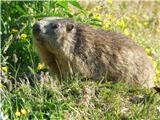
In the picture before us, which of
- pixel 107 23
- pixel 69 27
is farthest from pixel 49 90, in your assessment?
pixel 107 23

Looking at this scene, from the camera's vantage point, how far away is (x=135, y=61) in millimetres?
6961

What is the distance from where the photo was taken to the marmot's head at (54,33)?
21.7 ft

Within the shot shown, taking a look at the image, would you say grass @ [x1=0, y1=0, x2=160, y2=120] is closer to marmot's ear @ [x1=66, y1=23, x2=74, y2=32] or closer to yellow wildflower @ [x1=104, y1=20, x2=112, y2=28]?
yellow wildflower @ [x1=104, y1=20, x2=112, y2=28]

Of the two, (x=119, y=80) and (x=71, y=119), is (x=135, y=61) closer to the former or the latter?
(x=119, y=80)

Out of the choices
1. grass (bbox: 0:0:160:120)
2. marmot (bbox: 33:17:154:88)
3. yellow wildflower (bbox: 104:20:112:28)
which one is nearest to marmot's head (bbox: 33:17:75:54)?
marmot (bbox: 33:17:154:88)

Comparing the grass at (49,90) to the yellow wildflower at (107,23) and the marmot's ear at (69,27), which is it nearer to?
the yellow wildflower at (107,23)

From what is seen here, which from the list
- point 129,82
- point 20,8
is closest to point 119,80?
point 129,82

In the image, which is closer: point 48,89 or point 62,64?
point 48,89

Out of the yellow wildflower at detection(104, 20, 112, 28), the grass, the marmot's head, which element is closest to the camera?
the grass

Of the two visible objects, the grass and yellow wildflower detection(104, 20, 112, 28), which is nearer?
the grass

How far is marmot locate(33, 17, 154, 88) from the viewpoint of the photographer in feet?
22.0

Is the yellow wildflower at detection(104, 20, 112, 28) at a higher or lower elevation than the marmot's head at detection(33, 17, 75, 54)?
lower

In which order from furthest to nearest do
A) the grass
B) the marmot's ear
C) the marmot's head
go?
the marmot's ear → the marmot's head → the grass

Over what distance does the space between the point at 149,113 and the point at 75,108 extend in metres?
0.69
